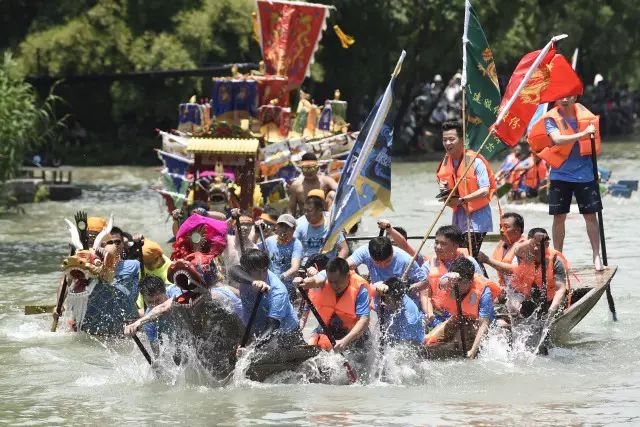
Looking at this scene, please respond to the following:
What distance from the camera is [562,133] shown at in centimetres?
1312

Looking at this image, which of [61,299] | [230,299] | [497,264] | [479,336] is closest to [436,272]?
[479,336]

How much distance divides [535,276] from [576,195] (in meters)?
1.91

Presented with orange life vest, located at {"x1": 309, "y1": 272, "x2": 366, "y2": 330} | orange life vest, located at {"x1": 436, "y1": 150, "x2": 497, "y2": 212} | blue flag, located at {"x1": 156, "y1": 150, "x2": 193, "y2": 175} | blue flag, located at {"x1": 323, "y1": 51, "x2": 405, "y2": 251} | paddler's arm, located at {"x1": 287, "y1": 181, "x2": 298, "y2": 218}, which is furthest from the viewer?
blue flag, located at {"x1": 156, "y1": 150, "x2": 193, "y2": 175}

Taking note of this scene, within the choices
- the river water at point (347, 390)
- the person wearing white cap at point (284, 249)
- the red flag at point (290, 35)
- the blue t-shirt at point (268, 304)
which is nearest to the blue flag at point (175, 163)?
the red flag at point (290, 35)

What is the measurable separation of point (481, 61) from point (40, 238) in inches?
379

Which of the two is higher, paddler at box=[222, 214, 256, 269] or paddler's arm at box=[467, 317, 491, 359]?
paddler at box=[222, 214, 256, 269]

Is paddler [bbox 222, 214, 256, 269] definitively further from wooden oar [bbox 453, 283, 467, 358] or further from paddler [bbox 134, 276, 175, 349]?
wooden oar [bbox 453, 283, 467, 358]

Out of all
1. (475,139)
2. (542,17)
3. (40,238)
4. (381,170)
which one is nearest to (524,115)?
(475,139)

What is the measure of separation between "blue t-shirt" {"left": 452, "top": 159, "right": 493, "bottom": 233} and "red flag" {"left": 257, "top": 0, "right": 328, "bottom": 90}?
9.44m

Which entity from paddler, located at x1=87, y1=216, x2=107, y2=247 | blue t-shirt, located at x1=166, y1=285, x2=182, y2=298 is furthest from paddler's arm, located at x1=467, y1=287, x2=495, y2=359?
paddler, located at x1=87, y1=216, x2=107, y2=247

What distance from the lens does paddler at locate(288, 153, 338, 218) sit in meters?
15.3

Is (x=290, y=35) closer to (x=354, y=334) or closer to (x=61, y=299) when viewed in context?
(x=61, y=299)

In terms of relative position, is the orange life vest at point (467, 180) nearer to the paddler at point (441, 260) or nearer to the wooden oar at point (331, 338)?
the paddler at point (441, 260)

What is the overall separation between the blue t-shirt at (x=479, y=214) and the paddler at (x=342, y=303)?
7.16 ft
